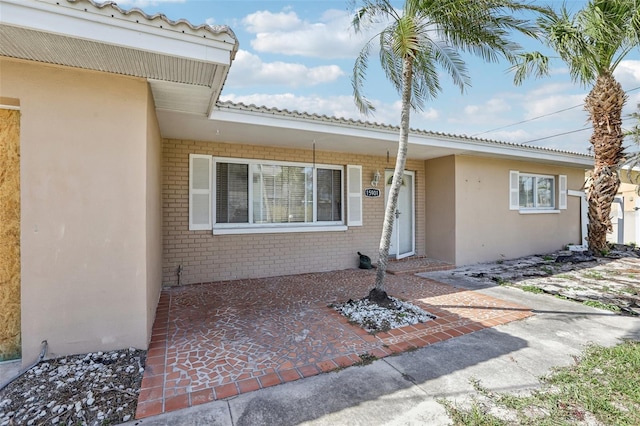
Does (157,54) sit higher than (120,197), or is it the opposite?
(157,54)

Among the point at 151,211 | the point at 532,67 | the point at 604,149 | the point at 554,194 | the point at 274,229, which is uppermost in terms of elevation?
the point at 532,67

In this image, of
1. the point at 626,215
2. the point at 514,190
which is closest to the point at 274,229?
the point at 514,190

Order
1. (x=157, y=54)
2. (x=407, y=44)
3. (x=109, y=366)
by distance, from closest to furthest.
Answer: (x=157, y=54) → (x=109, y=366) → (x=407, y=44)

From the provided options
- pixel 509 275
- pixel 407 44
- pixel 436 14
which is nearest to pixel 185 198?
pixel 407 44

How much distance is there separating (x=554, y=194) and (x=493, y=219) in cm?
372

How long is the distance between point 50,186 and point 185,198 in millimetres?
3421

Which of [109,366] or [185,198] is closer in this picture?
[109,366]

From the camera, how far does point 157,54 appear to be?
293cm

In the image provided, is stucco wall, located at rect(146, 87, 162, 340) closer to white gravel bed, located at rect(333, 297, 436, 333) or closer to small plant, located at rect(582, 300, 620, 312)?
white gravel bed, located at rect(333, 297, 436, 333)

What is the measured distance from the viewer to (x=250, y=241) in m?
7.19

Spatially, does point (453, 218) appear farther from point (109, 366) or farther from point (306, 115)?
point (109, 366)

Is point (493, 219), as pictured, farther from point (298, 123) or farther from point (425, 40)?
point (298, 123)

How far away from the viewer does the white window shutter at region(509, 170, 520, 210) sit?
9625mm

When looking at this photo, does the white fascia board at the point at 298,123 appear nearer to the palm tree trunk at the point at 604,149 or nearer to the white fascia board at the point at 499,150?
the white fascia board at the point at 499,150
